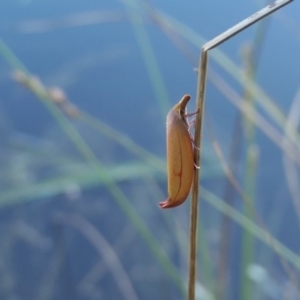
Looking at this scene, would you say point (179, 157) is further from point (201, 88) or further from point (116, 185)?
point (116, 185)

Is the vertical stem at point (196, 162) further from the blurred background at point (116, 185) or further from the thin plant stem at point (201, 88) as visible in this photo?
the blurred background at point (116, 185)

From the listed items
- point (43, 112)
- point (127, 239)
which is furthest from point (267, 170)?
point (43, 112)

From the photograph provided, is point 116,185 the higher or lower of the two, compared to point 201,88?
higher

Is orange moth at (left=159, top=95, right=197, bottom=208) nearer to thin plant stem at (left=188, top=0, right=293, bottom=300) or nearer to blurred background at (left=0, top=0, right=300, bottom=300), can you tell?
thin plant stem at (left=188, top=0, right=293, bottom=300)

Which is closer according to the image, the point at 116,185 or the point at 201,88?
the point at 201,88

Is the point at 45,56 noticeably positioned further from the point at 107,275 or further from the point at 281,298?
the point at 281,298

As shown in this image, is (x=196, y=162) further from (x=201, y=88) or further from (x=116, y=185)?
(x=116, y=185)

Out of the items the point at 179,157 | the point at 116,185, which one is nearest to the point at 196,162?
the point at 179,157

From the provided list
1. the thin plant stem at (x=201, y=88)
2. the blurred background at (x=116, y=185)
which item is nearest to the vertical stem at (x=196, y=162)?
the thin plant stem at (x=201, y=88)
